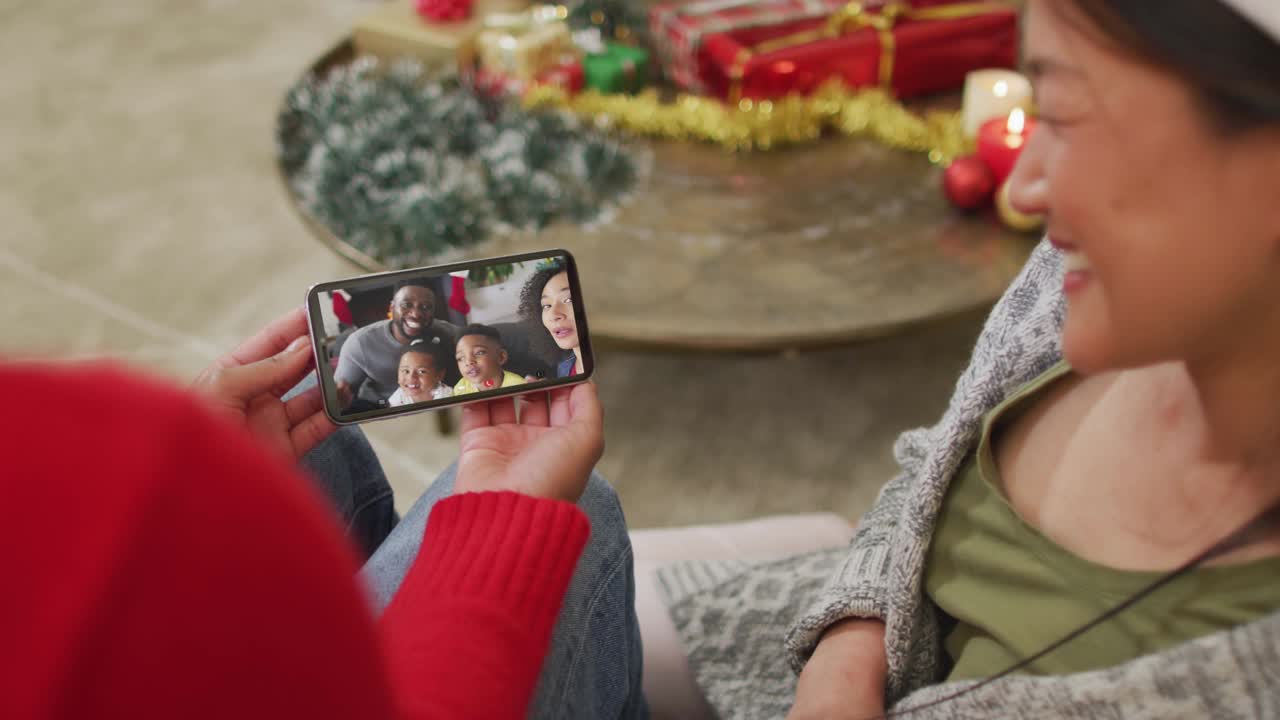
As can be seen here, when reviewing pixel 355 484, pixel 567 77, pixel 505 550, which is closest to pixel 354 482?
pixel 355 484

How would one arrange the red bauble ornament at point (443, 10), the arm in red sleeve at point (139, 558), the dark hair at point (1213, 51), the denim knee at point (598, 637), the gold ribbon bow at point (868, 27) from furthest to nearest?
the red bauble ornament at point (443, 10) → the gold ribbon bow at point (868, 27) → the denim knee at point (598, 637) → the dark hair at point (1213, 51) → the arm in red sleeve at point (139, 558)

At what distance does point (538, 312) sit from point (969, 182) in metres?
0.80

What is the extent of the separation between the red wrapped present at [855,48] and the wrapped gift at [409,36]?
437 mm

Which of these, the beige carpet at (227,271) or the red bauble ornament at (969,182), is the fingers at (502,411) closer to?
the beige carpet at (227,271)

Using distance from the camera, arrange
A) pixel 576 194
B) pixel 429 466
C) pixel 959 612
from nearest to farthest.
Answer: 1. pixel 959 612
2. pixel 576 194
3. pixel 429 466

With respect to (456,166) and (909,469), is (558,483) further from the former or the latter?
(456,166)

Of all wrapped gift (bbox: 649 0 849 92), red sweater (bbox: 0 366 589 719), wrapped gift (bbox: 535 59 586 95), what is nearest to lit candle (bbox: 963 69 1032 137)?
wrapped gift (bbox: 649 0 849 92)

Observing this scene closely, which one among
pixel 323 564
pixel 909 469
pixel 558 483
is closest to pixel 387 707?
pixel 323 564

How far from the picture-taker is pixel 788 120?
5.69 feet

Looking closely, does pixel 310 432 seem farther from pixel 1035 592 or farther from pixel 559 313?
pixel 1035 592

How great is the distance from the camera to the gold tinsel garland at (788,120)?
172cm

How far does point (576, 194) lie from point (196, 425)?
4.40 ft

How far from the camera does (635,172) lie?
1690 mm

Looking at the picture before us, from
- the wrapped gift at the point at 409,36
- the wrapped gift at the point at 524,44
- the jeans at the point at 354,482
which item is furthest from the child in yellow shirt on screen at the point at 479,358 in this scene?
the wrapped gift at the point at 409,36
